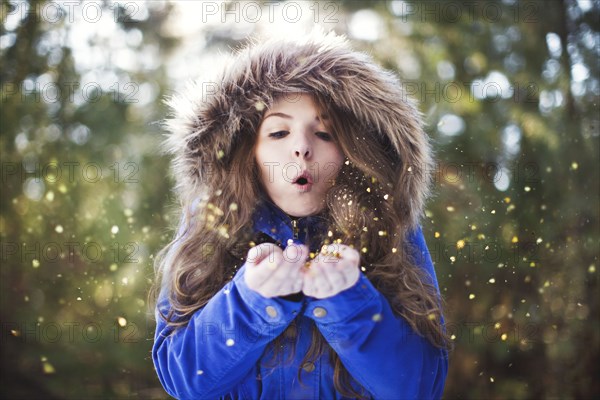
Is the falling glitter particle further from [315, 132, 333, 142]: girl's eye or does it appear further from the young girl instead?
[315, 132, 333, 142]: girl's eye

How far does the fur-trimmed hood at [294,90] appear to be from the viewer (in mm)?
1203

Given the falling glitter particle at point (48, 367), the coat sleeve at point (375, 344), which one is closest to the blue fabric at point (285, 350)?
the coat sleeve at point (375, 344)

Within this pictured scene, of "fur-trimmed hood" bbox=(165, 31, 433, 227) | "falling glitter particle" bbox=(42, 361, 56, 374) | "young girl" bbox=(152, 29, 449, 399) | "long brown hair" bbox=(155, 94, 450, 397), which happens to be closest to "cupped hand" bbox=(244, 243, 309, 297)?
"young girl" bbox=(152, 29, 449, 399)

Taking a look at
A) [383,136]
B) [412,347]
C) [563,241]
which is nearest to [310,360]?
[412,347]

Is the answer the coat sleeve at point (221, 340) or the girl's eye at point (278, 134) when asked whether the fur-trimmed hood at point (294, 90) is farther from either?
the coat sleeve at point (221, 340)

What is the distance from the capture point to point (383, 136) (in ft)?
4.12

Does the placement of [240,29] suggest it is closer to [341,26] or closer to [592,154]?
[341,26]

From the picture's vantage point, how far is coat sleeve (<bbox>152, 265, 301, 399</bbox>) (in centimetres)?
100

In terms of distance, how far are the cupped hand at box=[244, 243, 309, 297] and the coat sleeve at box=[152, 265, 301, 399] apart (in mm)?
20

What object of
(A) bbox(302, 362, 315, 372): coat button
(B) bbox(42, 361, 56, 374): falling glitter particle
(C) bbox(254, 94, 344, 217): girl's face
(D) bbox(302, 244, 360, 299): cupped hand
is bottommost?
(B) bbox(42, 361, 56, 374): falling glitter particle

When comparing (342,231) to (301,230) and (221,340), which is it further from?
(221,340)

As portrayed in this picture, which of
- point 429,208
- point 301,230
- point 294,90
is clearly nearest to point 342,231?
point 301,230

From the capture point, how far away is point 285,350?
3.75 ft

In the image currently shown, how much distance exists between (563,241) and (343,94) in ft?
6.05
